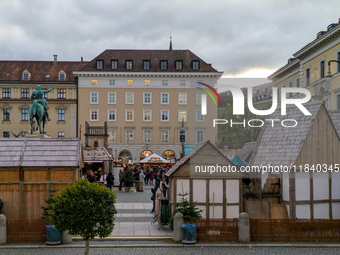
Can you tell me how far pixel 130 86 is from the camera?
73562mm

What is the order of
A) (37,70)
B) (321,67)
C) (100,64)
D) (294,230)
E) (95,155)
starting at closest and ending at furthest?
(294,230)
(95,155)
(321,67)
(100,64)
(37,70)

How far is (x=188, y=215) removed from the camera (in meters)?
15.1

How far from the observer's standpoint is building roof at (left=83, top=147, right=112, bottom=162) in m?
35.1

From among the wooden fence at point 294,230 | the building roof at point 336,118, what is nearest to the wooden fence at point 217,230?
the wooden fence at point 294,230

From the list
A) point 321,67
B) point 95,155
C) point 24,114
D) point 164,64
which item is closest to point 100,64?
point 164,64

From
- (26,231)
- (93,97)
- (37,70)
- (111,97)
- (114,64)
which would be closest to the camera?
(26,231)

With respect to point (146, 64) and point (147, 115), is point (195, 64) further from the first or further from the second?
point (147, 115)

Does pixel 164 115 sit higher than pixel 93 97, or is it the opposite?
pixel 93 97

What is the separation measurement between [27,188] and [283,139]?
31.1 ft

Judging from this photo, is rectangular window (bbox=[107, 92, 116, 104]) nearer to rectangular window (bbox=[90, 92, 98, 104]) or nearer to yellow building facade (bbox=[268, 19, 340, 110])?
rectangular window (bbox=[90, 92, 98, 104])

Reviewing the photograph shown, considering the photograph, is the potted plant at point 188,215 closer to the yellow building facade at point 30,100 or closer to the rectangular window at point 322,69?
the rectangular window at point 322,69

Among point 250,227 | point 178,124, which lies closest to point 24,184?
point 250,227

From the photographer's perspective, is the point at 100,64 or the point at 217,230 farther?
the point at 100,64

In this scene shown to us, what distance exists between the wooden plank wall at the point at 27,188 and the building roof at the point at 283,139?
285 inches
